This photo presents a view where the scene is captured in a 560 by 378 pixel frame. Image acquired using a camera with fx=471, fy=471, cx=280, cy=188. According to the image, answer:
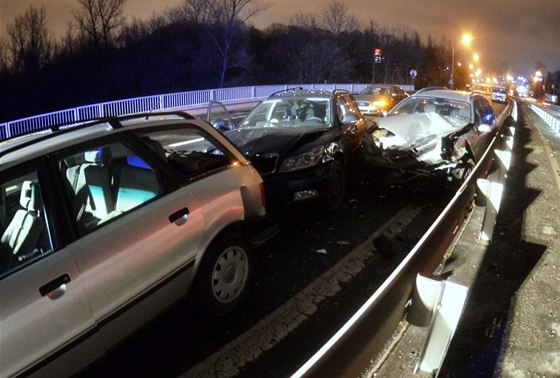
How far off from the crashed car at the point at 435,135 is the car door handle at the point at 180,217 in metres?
4.45

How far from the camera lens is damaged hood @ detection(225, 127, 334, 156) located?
6.12 meters

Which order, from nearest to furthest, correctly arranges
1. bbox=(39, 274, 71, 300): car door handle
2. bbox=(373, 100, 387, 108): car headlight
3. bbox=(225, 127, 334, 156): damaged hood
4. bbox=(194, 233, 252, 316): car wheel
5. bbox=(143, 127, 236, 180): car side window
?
bbox=(39, 274, 71, 300): car door handle < bbox=(194, 233, 252, 316): car wheel < bbox=(143, 127, 236, 180): car side window < bbox=(225, 127, 334, 156): damaged hood < bbox=(373, 100, 387, 108): car headlight

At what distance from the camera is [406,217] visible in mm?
6652

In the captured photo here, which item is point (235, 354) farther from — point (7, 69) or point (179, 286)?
point (7, 69)

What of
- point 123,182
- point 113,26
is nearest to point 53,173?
point 123,182

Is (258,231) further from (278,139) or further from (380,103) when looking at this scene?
(380,103)

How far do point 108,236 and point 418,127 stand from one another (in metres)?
6.73

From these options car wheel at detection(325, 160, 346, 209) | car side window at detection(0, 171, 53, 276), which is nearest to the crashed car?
car wheel at detection(325, 160, 346, 209)

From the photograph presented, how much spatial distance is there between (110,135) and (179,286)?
1.20 m

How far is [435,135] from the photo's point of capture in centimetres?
798

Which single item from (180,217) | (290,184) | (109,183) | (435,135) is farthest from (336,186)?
(109,183)

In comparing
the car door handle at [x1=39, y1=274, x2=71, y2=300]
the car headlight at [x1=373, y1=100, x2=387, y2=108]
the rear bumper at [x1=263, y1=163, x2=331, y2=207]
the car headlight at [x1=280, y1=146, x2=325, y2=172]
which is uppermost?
the car headlight at [x1=373, y1=100, x2=387, y2=108]

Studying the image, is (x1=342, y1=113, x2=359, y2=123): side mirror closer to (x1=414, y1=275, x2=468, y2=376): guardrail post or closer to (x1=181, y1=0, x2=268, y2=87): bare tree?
(x1=414, y1=275, x2=468, y2=376): guardrail post

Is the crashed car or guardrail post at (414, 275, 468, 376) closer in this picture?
guardrail post at (414, 275, 468, 376)
